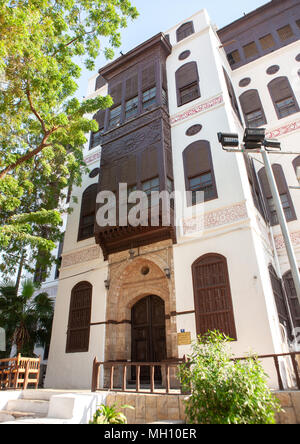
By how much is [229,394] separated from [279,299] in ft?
16.9

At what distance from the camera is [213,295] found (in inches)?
292

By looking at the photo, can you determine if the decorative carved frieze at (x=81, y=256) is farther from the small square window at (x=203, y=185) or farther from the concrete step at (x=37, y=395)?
the concrete step at (x=37, y=395)

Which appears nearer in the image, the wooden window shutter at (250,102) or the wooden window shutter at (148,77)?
the wooden window shutter at (148,77)

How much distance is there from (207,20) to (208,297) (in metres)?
12.3

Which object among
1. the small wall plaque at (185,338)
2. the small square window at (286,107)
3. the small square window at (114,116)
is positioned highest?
the small square window at (114,116)

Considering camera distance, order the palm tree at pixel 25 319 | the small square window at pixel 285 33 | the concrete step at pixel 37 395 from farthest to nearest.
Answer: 1. the small square window at pixel 285 33
2. the palm tree at pixel 25 319
3. the concrete step at pixel 37 395

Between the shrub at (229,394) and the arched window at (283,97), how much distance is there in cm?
1062

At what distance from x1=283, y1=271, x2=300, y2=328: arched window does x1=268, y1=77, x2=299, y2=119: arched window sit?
6571 mm

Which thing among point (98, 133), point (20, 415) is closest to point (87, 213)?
point (98, 133)

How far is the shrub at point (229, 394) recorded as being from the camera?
3596mm

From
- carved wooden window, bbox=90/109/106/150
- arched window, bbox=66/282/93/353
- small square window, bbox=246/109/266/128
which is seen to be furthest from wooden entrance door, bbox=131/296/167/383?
small square window, bbox=246/109/266/128

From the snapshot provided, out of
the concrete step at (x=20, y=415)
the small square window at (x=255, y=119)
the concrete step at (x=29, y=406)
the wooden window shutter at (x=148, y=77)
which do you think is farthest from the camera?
the small square window at (x=255, y=119)

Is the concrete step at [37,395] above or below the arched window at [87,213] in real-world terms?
below

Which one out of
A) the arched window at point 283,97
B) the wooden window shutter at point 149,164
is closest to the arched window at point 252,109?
the arched window at point 283,97
